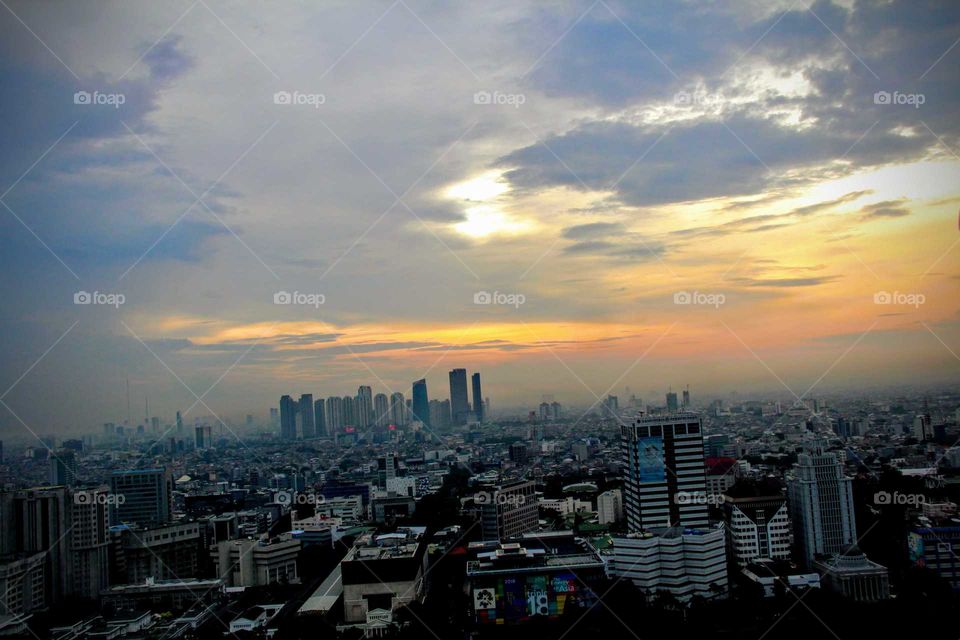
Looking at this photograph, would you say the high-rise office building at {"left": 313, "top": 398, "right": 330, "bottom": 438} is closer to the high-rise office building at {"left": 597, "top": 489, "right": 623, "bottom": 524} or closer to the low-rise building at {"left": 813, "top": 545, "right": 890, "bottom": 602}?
the high-rise office building at {"left": 597, "top": 489, "right": 623, "bottom": 524}

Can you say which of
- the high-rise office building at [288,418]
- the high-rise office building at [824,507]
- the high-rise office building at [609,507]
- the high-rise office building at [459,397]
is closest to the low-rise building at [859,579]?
the high-rise office building at [824,507]

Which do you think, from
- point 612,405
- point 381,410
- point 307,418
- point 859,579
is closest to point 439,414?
point 381,410

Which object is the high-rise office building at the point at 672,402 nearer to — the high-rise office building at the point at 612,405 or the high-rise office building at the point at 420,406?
the high-rise office building at the point at 612,405

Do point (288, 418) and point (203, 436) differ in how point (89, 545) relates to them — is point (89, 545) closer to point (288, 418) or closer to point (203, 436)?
point (203, 436)

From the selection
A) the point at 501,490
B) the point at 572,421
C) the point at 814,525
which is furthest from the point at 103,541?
the point at 572,421

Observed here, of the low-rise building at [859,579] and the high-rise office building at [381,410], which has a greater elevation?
the high-rise office building at [381,410]

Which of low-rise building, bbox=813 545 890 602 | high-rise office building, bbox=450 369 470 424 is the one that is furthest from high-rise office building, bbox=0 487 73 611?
low-rise building, bbox=813 545 890 602
